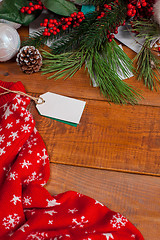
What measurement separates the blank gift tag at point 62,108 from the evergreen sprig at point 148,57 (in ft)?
0.64

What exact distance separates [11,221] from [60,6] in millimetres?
583

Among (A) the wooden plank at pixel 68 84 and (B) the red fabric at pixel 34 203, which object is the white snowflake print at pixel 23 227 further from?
(A) the wooden plank at pixel 68 84

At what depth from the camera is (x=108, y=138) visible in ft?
2.21

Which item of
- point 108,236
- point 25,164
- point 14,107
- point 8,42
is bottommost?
point 108,236

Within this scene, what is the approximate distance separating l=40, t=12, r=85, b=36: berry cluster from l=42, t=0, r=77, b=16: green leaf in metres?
0.02

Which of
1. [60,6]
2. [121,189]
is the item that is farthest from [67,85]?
[121,189]

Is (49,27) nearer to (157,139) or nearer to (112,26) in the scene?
(112,26)

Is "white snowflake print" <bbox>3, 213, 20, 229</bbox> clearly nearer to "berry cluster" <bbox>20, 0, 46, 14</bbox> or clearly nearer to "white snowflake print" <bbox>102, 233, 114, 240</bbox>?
"white snowflake print" <bbox>102, 233, 114, 240</bbox>

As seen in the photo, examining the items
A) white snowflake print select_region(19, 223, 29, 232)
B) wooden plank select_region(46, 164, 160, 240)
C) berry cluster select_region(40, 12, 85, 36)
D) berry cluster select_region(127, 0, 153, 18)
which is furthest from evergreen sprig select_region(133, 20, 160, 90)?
white snowflake print select_region(19, 223, 29, 232)

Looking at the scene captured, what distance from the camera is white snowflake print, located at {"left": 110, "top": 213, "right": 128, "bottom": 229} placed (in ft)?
1.94

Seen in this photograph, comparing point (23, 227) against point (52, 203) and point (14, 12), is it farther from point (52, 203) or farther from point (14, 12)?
point (14, 12)

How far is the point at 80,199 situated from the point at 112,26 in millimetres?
461

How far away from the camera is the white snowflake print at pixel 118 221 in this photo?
0.59m

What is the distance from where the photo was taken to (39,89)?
74 centimetres
